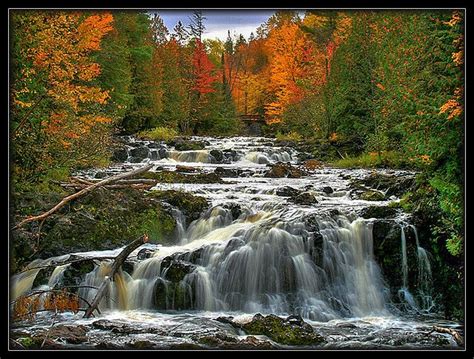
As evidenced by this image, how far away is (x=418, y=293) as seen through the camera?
9.52 m

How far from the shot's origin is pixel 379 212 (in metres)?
10.8

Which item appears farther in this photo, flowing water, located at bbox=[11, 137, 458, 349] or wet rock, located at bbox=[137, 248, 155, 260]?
wet rock, located at bbox=[137, 248, 155, 260]

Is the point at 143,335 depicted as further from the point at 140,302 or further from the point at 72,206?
the point at 72,206

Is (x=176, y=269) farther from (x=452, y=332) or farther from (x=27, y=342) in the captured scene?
(x=452, y=332)

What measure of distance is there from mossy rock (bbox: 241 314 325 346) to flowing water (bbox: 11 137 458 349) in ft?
0.64

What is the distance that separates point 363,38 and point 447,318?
13669mm

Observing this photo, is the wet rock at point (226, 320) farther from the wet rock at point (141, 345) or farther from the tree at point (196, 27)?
the tree at point (196, 27)

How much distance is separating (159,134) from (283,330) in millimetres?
20771

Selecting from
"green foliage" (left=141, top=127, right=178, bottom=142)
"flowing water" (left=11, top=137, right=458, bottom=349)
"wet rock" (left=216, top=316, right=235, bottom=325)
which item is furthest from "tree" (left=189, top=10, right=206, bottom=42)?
"wet rock" (left=216, top=316, right=235, bottom=325)

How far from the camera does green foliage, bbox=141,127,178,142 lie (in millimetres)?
26828

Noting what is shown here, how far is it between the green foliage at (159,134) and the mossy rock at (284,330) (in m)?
18.9

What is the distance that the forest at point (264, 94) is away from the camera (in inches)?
342

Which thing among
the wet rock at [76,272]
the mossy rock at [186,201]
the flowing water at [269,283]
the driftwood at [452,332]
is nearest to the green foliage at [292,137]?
the mossy rock at [186,201]

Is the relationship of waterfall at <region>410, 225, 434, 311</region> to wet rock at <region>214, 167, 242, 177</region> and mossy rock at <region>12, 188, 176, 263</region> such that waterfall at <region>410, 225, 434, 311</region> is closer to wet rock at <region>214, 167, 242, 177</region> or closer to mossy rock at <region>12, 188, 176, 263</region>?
mossy rock at <region>12, 188, 176, 263</region>
